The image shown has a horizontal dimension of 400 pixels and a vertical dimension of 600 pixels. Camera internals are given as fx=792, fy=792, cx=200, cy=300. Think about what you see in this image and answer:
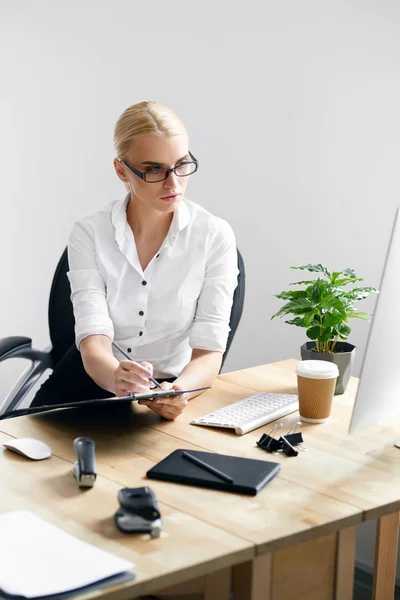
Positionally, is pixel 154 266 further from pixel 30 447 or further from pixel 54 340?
pixel 30 447

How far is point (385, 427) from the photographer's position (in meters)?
1.77

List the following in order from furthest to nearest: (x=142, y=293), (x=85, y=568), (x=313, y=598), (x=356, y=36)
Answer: (x=356, y=36) < (x=142, y=293) < (x=313, y=598) < (x=85, y=568)

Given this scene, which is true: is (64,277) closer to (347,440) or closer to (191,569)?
(347,440)

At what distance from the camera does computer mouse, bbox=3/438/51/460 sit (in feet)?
5.09

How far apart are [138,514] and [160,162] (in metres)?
0.98

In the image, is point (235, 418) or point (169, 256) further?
point (169, 256)

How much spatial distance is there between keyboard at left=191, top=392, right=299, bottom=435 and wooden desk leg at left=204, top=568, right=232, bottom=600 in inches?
16.2

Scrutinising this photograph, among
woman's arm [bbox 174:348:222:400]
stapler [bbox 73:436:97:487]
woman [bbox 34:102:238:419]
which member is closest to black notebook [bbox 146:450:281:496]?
stapler [bbox 73:436:97:487]

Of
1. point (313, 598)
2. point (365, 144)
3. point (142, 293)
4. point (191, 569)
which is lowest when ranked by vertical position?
point (313, 598)

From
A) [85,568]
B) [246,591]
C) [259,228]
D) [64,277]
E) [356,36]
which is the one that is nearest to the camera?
[85,568]

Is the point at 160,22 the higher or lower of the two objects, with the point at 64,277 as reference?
higher

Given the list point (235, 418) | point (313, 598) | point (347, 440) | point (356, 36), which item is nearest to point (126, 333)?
point (235, 418)

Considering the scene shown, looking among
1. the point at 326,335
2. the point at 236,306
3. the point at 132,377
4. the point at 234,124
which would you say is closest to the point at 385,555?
the point at 326,335

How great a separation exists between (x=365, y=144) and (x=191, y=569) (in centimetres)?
189
